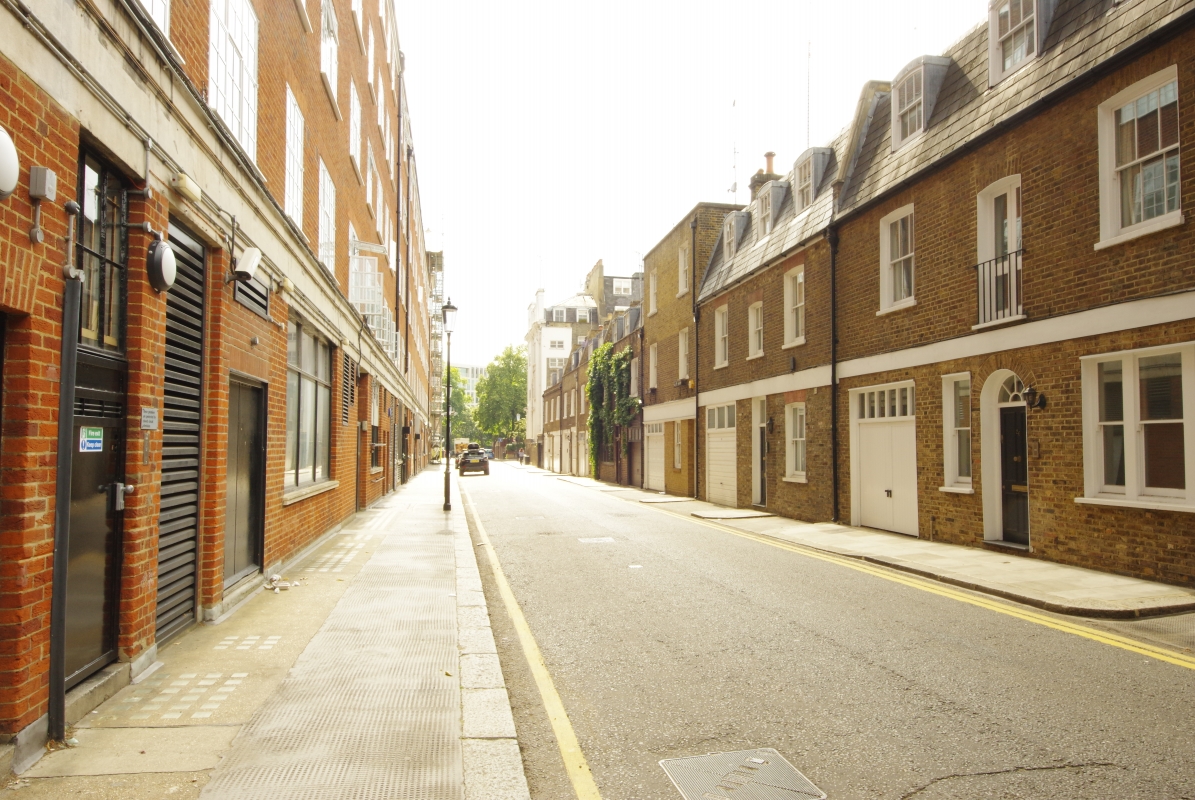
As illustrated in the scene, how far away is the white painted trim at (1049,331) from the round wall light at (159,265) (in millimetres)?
9824

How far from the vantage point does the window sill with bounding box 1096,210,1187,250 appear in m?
8.60

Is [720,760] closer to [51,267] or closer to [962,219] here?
[51,267]

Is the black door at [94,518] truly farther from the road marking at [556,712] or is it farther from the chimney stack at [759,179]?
the chimney stack at [759,179]

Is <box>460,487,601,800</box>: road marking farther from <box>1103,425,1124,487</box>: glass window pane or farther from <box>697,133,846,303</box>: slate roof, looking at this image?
<box>697,133,846,303</box>: slate roof

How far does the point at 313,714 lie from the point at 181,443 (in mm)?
2862

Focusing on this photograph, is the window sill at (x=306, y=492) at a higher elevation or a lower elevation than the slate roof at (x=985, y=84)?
lower

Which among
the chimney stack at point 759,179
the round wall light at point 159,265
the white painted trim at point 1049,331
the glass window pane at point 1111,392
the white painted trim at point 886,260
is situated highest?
the chimney stack at point 759,179

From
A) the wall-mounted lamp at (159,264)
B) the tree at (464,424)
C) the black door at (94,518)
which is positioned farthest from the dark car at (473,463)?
the tree at (464,424)

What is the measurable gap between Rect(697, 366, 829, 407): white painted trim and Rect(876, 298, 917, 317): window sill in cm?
223

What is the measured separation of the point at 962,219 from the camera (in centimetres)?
1245

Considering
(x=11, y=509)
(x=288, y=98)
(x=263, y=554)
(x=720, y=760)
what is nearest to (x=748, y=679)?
(x=720, y=760)

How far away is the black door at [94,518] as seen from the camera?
4398mm

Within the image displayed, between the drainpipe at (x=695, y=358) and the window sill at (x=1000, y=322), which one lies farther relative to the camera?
the drainpipe at (x=695, y=358)

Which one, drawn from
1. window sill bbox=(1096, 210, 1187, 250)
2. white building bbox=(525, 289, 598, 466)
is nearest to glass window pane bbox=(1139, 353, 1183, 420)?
window sill bbox=(1096, 210, 1187, 250)
